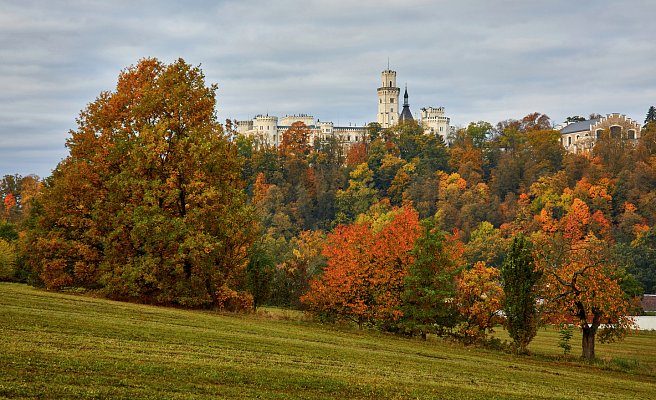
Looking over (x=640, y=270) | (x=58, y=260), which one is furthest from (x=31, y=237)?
(x=640, y=270)

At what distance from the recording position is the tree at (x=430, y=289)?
33781 millimetres

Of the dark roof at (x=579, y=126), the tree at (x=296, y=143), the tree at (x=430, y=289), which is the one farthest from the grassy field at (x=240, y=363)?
the dark roof at (x=579, y=126)

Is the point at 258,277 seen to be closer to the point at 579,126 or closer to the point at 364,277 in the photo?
the point at 364,277

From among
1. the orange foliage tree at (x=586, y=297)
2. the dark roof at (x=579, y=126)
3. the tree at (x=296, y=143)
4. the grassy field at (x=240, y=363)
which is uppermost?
the dark roof at (x=579, y=126)

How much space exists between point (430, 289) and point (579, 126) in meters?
126

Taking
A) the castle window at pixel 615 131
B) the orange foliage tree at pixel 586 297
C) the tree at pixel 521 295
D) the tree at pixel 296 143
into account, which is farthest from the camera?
the tree at pixel 296 143

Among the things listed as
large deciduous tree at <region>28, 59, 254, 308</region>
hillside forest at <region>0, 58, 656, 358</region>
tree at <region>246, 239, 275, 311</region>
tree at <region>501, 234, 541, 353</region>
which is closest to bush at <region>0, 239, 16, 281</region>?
hillside forest at <region>0, 58, 656, 358</region>

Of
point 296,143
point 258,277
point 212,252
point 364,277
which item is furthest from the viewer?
point 296,143

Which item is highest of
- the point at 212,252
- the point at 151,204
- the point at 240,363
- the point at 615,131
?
the point at 615,131

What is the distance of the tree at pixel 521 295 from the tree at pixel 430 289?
325 cm

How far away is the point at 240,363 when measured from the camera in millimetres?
17656

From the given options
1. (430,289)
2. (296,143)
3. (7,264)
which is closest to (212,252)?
(430,289)

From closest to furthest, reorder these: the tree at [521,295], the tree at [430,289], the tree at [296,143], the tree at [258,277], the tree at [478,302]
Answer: the tree at [521,295], the tree at [478,302], the tree at [430,289], the tree at [258,277], the tree at [296,143]

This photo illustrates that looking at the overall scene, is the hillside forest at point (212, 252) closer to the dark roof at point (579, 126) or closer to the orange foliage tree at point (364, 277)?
the orange foliage tree at point (364, 277)
